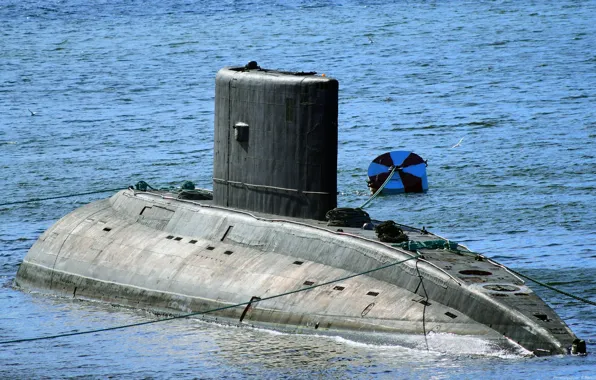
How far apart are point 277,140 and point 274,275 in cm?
293

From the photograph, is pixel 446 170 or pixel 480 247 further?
pixel 446 170

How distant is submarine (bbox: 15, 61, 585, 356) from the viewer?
22203 millimetres

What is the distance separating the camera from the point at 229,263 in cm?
2694

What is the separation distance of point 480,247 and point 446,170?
13.5 metres

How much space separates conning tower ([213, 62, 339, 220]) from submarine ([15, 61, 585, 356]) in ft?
0.09

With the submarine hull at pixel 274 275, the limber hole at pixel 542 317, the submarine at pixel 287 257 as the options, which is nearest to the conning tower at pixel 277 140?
the submarine at pixel 287 257

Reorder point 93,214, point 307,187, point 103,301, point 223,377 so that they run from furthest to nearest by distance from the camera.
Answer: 1. point 93,214
2. point 103,301
3. point 307,187
4. point 223,377

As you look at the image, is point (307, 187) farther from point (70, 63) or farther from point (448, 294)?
point (70, 63)

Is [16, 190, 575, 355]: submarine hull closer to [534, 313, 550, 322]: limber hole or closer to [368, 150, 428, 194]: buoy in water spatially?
[534, 313, 550, 322]: limber hole

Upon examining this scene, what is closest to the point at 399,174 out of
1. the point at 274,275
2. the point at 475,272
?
the point at 274,275

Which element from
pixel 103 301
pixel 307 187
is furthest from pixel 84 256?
pixel 307 187

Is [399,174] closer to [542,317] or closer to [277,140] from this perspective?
[277,140]

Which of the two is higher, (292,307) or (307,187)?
(307,187)

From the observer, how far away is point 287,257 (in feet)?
86.2
